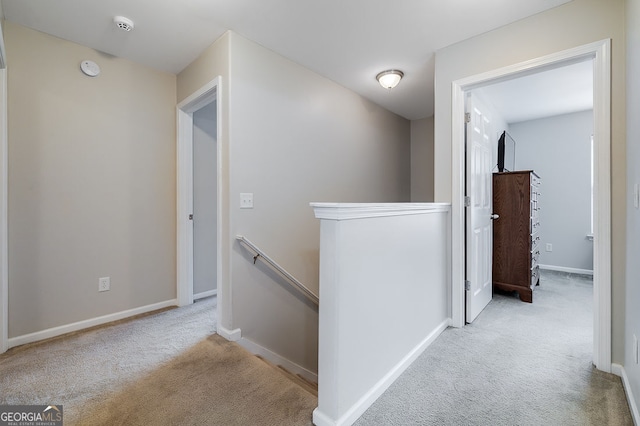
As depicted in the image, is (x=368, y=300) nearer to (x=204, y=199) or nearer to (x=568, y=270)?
(x=204, y=199)

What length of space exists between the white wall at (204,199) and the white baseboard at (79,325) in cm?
44

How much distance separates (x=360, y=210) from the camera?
1.36 m

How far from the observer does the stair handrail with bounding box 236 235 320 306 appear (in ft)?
7.21

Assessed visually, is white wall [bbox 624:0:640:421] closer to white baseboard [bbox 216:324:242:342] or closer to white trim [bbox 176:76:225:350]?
white baseboard [bbox 216:324:242:342]

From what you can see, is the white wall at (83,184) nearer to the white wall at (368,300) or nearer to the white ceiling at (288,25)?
the white ceiling at (288,25)

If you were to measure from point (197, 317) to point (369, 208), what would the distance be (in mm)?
2040

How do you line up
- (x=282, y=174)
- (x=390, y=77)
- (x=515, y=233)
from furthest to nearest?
(x=515, y=233) → (x=390, y=77) → (x=282, y=174)

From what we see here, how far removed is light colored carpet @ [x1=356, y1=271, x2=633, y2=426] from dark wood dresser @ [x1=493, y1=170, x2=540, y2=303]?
23.6 inches

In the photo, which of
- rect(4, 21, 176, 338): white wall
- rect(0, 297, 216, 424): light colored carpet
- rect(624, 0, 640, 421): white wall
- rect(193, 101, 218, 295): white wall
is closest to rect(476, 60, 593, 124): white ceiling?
rect(624, 0, 640, 421): white wall

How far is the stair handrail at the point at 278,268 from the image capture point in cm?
220

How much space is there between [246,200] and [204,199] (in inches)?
45.2

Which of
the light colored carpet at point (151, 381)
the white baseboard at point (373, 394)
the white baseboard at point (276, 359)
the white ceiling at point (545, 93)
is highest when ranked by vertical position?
the white ceiling at point (545, 93)

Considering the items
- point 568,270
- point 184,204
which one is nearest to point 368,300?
point 184,204

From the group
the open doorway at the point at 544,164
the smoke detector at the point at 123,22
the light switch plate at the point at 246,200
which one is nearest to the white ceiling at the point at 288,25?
the smoke detector at the point at 123,22
